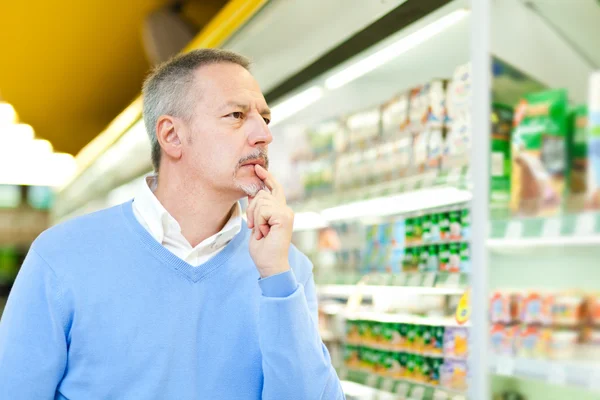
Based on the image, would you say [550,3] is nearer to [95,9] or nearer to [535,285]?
[535,285]

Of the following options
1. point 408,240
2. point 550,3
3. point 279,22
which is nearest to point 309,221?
point 408,240

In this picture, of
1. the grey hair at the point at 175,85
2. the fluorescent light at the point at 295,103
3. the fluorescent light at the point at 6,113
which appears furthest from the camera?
the fluorescent light at the point at 6,113

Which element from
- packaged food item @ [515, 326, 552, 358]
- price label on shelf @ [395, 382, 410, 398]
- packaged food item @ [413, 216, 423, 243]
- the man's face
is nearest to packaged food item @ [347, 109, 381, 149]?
packaged food item @ [413, 216, 423, 243]

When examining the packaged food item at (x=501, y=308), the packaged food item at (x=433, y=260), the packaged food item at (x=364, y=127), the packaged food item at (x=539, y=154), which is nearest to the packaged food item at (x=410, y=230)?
the packaged food item at (x=433, y=260)

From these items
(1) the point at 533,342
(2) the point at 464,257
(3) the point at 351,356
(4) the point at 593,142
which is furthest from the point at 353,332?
(4) the point at 593,142

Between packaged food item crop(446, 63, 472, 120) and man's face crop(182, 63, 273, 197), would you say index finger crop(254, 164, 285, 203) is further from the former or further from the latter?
packaged food item crop(446, 63, 472, 120)

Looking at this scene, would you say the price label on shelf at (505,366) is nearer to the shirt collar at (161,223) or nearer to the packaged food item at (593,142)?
the packaged food item at (593,142)

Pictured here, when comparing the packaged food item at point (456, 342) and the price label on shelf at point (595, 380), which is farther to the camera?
the packaged food item at point (456, 342)

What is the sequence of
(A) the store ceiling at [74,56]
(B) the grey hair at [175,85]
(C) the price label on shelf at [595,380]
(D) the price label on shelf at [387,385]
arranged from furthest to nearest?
1. (A) the store ceiling at [74,56]
2. (D) the price label on shelf at [387,385]
3. (B) the grey hair at [175,85]
4. (C) the price label on shelf at [595,380]

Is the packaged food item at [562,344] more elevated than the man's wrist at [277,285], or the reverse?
the man's wrist at [277,285]

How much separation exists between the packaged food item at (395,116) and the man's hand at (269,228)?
1340 mm

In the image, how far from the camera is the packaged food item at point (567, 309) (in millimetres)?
1742

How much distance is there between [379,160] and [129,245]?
1679 mm

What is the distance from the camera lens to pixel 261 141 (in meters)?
1.87
